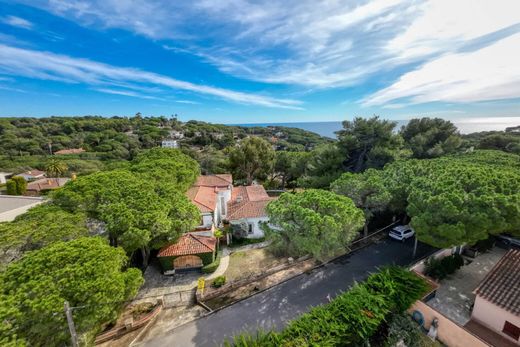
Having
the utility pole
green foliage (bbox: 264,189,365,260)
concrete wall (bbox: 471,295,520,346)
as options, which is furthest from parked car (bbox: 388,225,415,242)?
the utility pole

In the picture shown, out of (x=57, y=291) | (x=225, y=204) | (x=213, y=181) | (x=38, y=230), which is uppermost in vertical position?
(x=38, y=230)

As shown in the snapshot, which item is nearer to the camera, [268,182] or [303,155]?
[303,155]

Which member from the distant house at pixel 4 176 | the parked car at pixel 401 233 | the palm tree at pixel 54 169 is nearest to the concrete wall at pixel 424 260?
the parked car at pixel 401 233

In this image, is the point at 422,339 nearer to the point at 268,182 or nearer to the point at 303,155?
the point at 303,155

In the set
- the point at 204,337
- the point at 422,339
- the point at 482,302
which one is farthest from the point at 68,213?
the point at 482,302

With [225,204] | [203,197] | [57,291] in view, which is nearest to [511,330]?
[57,291]

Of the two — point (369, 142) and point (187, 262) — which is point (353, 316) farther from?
point (369, 142)

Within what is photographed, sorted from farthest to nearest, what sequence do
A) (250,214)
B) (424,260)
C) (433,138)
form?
(433,138) < (250,214) < (424,260)

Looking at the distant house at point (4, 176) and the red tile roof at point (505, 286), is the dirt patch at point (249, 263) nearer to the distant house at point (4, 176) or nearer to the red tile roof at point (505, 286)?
the red tile roof at point (505, 286)
